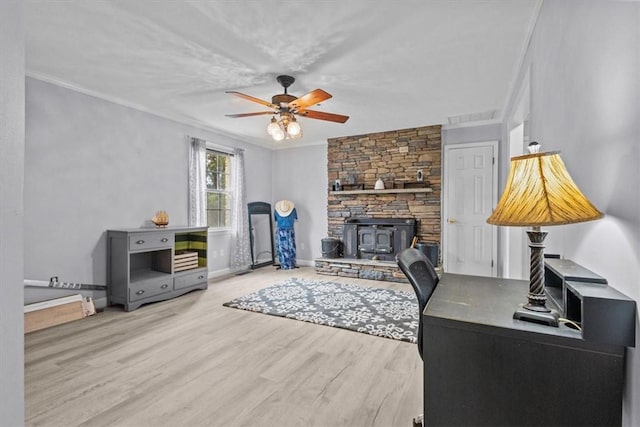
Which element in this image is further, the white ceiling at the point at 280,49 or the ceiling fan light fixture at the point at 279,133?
the ceiling fan light fixture at the point at 279,133

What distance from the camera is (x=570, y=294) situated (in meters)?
1.01

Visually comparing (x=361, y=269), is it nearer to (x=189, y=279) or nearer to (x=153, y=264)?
(x=189, y=279)

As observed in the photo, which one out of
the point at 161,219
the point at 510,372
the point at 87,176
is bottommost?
the point at 510,372

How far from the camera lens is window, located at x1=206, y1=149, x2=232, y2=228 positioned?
208 inches

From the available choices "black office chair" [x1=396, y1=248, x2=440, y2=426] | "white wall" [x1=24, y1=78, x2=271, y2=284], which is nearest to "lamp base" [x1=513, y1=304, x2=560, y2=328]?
"black office chair" [x1=396, y1=248, x2=440, y2=426]

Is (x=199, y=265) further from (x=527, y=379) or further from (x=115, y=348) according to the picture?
(x=527, y=379)

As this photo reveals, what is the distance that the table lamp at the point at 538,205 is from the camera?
0.92 m

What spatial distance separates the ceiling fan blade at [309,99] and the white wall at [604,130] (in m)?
1.66

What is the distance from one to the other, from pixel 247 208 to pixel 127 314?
9.31ft

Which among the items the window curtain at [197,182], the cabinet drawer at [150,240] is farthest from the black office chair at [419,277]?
the window curtain at [197,182]

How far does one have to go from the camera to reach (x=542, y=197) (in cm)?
95

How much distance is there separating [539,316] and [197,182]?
4745 mm

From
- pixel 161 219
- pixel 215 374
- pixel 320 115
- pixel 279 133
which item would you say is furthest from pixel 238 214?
pixel 215 374

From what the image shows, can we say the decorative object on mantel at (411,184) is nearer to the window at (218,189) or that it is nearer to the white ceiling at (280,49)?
the white ceiling at (280,49)
